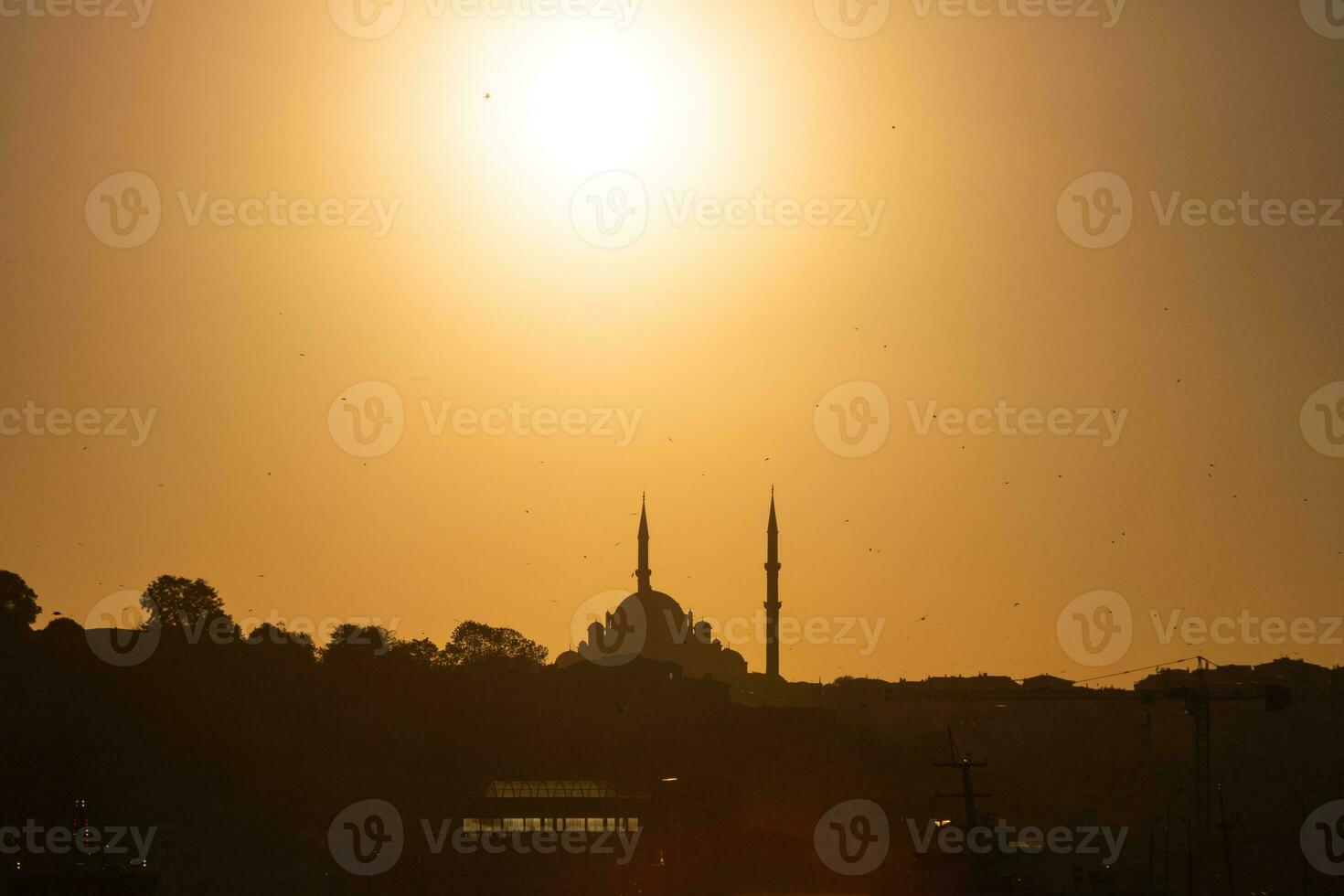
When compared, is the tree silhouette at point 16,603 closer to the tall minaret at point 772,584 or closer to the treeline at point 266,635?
the treeline at point 266,635

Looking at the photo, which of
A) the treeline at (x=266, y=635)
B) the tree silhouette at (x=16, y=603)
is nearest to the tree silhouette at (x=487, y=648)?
the treeline at (x=266, y=635)

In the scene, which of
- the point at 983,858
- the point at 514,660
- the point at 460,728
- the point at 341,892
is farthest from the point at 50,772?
Result: the point at 514,660

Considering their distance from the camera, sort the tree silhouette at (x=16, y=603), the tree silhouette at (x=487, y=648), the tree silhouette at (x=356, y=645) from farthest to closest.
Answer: the tree silhouette at (x=487, y=648)
the tree silhouette at (x=356, y=645)
the tree silhouette at (x=16, y=603)

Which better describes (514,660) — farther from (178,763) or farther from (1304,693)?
(1304,693)

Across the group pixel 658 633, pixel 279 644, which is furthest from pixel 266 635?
pixel 658 633

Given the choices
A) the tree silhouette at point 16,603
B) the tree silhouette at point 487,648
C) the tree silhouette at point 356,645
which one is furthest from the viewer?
the tree silhouette at point 487,648

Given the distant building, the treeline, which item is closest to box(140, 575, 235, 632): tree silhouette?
the treeline

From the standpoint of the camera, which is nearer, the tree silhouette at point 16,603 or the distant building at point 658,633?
the tree silhouette at point 16,603

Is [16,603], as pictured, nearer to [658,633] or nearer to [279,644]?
[279,644]
